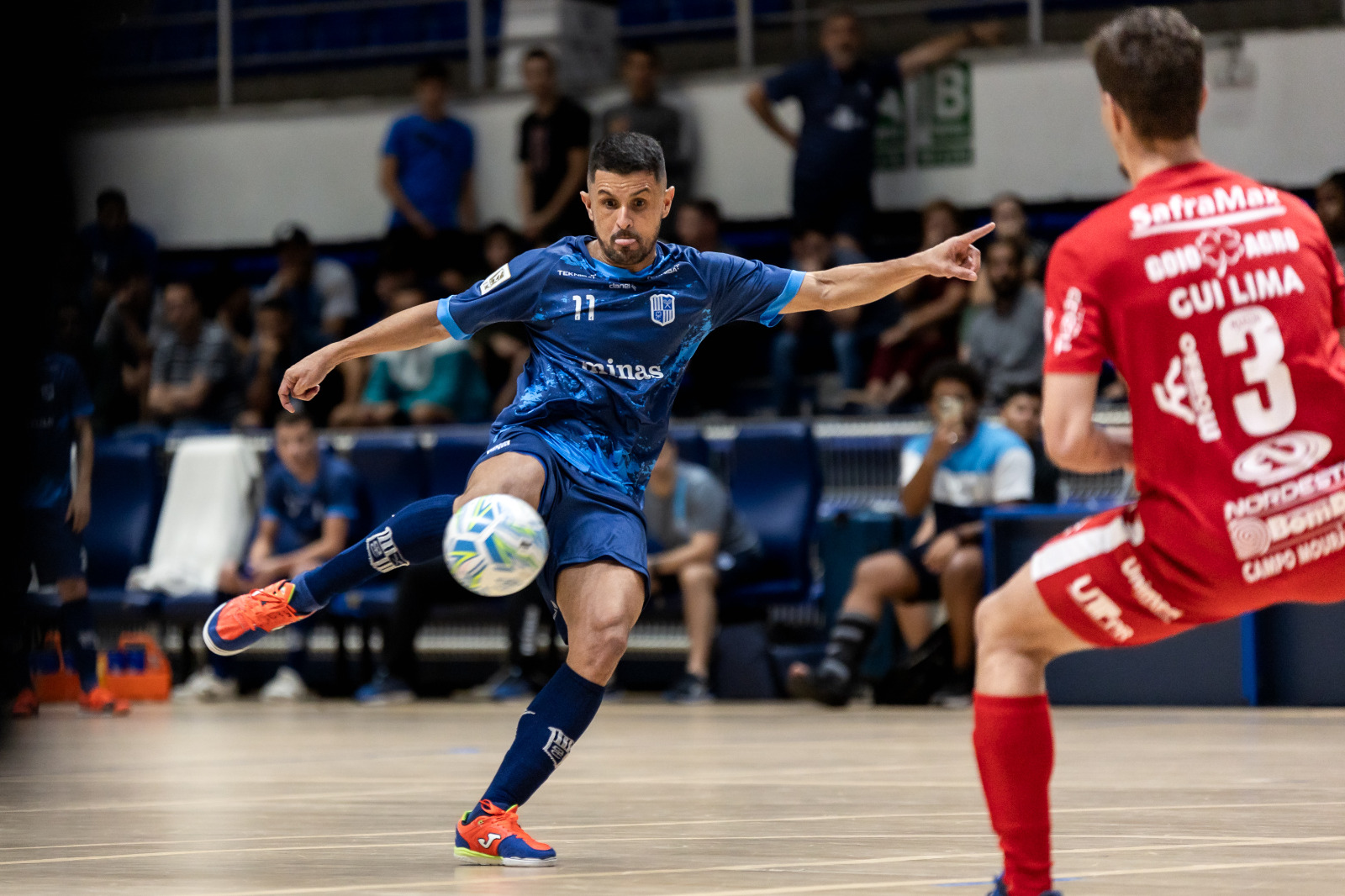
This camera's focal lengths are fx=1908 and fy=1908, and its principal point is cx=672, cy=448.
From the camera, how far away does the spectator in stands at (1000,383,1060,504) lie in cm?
1120

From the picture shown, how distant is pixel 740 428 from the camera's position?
1253cm

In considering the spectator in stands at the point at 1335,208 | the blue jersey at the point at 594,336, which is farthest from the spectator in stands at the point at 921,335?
the blue jersey at the point at 594,336

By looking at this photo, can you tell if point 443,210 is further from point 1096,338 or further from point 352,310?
point 1096,338

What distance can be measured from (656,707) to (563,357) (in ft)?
21.1

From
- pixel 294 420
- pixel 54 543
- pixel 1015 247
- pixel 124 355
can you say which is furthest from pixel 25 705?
pixel 1015 247

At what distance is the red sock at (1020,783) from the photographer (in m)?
3.54

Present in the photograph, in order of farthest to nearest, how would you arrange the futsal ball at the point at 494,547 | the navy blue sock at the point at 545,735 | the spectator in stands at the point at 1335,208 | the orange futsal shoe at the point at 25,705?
the spectator in stands at the point at 1335,208 < the orange futsal shoe at the point at 25,705 < the navy blue sock at the point at 545,735 < the futsal ball at the point at 494,547

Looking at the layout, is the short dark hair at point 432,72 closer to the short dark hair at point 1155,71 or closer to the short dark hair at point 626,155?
the short dark hair at point 626,155

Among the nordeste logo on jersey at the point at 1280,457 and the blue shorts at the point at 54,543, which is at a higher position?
the nordeste logo on jersey at the point at 1280,457

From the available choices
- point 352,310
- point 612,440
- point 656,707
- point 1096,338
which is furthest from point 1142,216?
point 352,310

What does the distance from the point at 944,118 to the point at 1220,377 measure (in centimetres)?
1134

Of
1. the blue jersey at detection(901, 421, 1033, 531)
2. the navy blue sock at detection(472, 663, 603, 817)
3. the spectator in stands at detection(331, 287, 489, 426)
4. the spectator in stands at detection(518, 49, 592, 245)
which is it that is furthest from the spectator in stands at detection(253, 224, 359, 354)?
the navy blue sock at detection(472, 663, 603, 817)

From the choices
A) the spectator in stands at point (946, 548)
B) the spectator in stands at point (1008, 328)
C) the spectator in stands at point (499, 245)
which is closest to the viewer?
the spectator in stands at point (946, 548)

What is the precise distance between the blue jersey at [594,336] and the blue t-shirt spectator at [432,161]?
10364 mm
